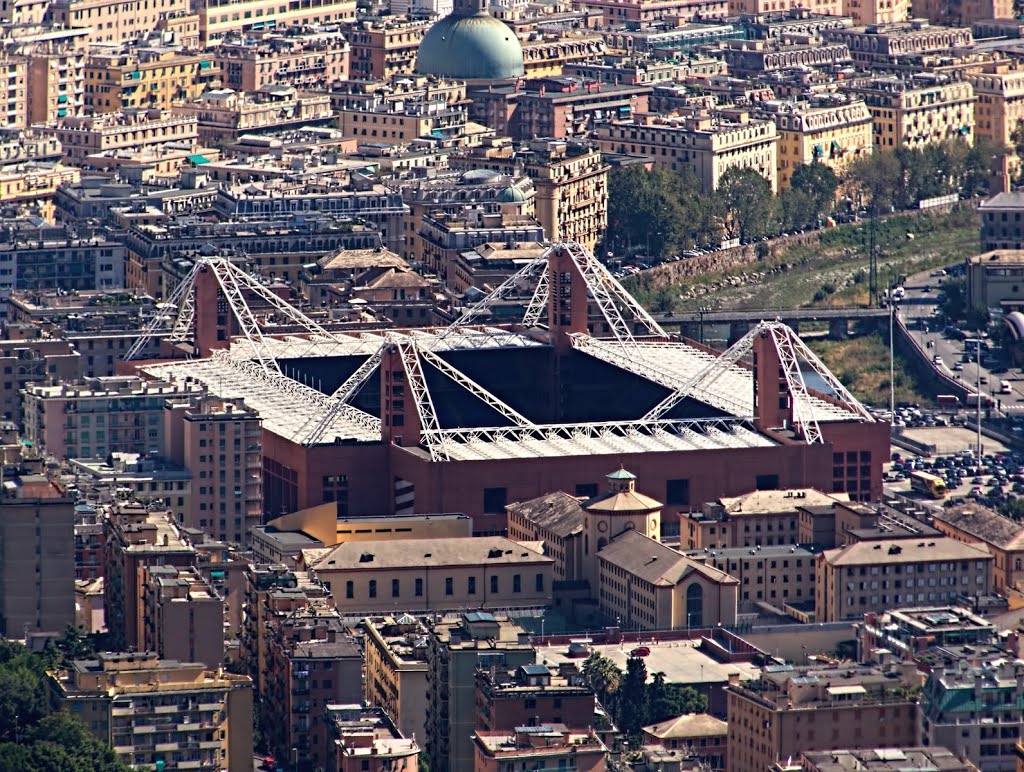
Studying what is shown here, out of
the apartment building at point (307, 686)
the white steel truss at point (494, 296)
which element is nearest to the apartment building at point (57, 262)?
the white steel truss at point (494, 296)

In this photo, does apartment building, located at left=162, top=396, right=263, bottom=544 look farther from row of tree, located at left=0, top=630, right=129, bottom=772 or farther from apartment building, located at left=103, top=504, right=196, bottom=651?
row of tree, located at left=0, top=630, right=129, bottom=772

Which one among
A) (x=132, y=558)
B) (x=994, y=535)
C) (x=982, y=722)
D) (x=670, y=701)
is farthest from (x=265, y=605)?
(x=994, y=535)

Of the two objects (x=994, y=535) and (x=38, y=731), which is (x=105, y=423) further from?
(x=38, y=731)

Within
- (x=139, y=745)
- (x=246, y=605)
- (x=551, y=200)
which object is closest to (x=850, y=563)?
(x=246, y=605)

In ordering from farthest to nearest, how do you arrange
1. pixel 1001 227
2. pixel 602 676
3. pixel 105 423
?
A: pixel 1001 227, pixel 105 423, pixel 602 676

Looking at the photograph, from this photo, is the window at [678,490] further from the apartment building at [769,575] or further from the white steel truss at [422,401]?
the apartment building at [769,575]

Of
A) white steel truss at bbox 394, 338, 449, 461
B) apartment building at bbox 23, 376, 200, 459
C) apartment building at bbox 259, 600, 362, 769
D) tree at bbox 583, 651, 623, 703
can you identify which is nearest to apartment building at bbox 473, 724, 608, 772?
apartment building at bbox 259, 600, 362, 769

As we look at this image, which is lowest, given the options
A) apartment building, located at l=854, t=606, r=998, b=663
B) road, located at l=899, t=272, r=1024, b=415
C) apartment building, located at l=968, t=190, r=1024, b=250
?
apartment building, located at l=854, t=606, r=998, b=663
